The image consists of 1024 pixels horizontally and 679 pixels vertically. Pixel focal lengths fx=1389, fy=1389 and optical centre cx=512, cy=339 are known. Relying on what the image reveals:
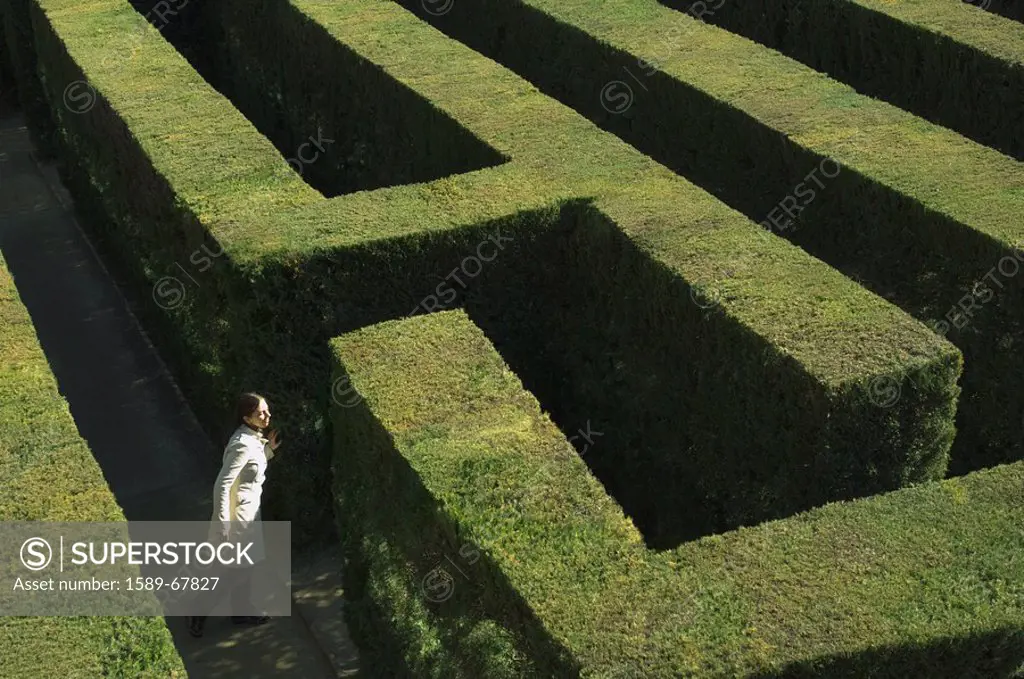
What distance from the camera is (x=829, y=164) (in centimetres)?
1211

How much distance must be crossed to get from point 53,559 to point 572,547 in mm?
2725

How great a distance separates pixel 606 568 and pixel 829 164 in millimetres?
5901

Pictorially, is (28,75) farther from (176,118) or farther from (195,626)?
(195,626)

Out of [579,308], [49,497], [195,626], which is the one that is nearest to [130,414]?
[195,626]

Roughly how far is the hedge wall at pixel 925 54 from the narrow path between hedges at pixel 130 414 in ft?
27.7

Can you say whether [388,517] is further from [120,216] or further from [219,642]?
[120,216]

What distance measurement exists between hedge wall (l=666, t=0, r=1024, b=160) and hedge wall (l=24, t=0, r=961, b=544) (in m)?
4.67

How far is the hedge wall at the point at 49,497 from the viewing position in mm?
6727

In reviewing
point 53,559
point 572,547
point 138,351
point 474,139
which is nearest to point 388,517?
point 572,547

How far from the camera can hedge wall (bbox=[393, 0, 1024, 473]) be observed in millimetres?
11141

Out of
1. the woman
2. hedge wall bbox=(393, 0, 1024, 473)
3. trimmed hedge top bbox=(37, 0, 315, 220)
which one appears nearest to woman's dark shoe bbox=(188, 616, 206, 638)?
the woman

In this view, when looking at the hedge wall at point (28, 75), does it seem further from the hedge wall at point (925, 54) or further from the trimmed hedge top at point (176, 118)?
the hedge wall at point (925, 54)

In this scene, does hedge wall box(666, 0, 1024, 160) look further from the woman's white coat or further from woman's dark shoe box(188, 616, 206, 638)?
woman's dark shoe box(188, 616, 206, 638)

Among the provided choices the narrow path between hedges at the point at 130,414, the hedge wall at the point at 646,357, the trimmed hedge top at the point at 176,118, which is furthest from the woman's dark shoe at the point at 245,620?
the trimmed hedge top at the point at 176,118
